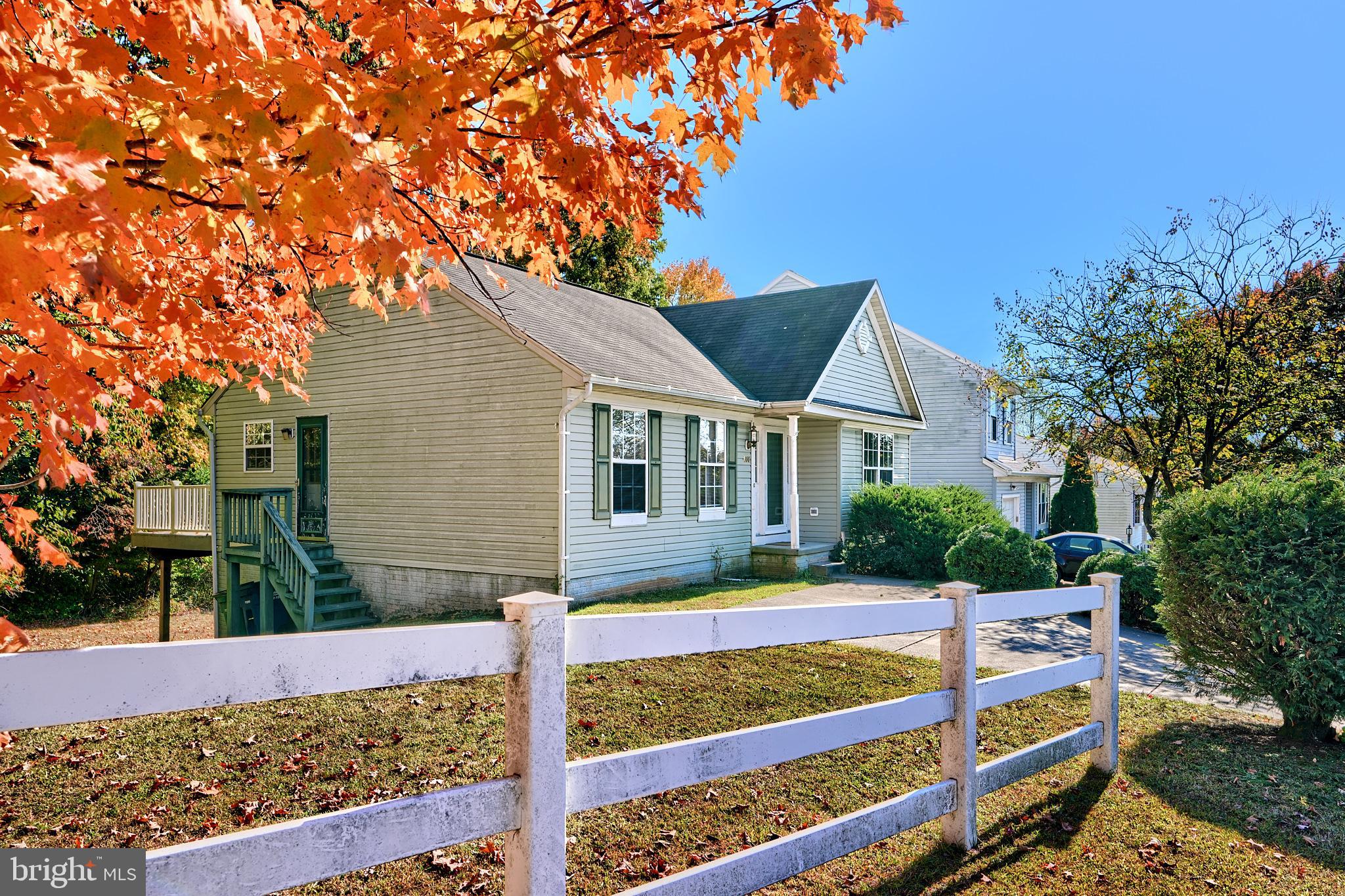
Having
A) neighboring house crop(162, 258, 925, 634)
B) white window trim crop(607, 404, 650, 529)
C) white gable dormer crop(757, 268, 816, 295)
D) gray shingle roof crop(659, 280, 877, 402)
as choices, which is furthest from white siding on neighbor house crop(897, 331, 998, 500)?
white window trim crop(607, 404, 650, 529)

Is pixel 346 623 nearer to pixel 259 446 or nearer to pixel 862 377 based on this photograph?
pixel 259 446

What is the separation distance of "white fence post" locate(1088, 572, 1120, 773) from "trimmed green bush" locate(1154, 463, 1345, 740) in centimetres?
163

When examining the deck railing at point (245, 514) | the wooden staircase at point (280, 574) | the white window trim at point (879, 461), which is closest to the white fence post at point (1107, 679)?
the wooden staircase at point (280, 574)

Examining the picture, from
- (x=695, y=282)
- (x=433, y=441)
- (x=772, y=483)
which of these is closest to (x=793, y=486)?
(x=772, y=483)

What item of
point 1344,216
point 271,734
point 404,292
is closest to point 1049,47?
point 1344,216

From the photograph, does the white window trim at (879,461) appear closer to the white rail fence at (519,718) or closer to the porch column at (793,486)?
the porch column at (793,486)

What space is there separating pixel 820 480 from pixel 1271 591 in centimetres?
1315

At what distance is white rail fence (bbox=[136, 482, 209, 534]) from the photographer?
55.2 feet

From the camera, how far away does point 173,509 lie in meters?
17.0

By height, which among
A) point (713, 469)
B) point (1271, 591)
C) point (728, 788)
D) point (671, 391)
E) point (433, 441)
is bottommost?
point (728, 788)

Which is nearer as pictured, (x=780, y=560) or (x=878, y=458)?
(x=780, y=560)

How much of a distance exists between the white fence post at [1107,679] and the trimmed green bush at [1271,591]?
1.63 m

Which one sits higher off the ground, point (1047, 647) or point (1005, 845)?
point (1005, 845)

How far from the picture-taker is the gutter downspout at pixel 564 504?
12.2 meters
